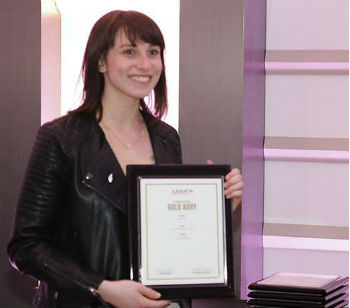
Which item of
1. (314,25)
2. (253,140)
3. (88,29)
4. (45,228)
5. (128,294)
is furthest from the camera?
(314,25)

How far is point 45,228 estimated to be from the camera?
2.19 meters

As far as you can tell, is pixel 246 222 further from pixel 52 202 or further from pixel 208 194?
pixel 52 202

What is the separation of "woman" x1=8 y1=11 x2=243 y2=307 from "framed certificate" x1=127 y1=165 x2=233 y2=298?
51 mm

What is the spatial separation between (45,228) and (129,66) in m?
0.48

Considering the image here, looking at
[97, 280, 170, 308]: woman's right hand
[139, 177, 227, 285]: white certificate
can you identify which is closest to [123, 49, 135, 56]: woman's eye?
[139, 177, 227, 285]: white certificate

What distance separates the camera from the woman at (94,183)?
7.04 feet

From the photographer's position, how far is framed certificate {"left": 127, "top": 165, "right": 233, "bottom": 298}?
2.19 metres

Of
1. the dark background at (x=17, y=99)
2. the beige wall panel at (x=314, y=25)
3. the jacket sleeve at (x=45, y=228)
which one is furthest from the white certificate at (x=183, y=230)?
the beige wall panel at (x=314, y=25)

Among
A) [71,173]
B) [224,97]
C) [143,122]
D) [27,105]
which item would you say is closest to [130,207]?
[71,173]

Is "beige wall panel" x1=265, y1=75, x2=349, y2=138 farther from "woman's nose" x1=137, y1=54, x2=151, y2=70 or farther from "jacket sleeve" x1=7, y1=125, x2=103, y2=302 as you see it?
"jacket sleeve" x1=7, y1=125, x2=103, y2=302

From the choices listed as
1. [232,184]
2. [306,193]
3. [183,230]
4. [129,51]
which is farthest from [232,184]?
[306,193]

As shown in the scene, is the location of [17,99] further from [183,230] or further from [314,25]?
[183,230]

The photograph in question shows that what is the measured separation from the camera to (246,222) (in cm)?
356

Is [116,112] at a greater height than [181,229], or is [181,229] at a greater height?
[116,112]
